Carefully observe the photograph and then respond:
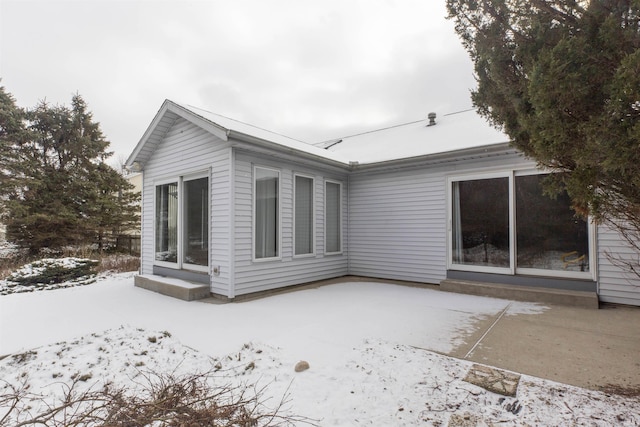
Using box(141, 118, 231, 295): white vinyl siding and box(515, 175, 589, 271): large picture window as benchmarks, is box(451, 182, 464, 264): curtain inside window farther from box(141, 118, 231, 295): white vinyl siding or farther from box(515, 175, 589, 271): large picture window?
box(141, 118, 231, 295): white vinyl siding

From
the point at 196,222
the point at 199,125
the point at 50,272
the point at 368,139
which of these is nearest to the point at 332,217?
the point at 196,222

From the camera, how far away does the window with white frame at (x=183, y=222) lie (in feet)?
19.3

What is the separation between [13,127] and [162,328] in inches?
474

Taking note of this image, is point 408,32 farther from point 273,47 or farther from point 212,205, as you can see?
point 212,205

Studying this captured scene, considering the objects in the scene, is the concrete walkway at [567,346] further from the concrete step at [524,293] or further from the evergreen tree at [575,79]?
the evergreen tree at [575,79]

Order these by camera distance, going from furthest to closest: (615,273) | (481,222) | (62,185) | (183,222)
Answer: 1. (62,185)
2. (183,222)
3. (481,222)
4. (615,273)

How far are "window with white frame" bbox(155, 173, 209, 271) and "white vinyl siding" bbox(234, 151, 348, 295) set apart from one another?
885 millimetres

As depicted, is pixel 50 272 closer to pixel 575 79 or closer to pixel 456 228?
pixel 456 228

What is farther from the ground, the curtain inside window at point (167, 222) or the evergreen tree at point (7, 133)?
the evergreen tree at point (7, 133)

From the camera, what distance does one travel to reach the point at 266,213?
5.77m

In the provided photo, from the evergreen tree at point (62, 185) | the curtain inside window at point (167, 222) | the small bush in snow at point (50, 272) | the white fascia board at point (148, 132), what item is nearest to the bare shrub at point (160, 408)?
the curtain inside window at point (167, 222)

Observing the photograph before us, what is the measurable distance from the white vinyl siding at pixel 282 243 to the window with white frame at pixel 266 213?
95mm

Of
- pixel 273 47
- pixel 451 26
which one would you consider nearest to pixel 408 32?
pixel 273 47

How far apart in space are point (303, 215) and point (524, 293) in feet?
13.8
